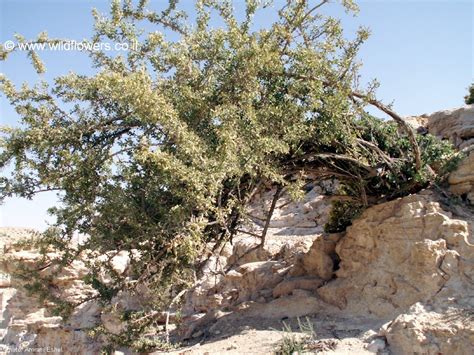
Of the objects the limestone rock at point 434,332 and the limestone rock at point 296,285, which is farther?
the limestone rock at point 296,285

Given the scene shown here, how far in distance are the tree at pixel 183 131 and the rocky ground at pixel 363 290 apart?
1.07 m

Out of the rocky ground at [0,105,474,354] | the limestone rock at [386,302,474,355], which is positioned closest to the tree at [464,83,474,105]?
the rocky ground at [0,105,474,354]

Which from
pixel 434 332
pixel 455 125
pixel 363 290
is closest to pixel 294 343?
pixel 434 332

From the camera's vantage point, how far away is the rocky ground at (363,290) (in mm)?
8281

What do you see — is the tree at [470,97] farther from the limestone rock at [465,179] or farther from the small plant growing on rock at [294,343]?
the small plant growing on rock at [294,343]

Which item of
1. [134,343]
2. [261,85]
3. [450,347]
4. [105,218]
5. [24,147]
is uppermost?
[261,85]

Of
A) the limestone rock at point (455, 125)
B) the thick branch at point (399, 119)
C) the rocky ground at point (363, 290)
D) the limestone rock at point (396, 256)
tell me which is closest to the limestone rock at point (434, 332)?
the rocky ground at point (363, 290)

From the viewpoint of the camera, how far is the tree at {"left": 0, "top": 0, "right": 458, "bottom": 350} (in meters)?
7.71

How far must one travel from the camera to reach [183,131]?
7691 mm

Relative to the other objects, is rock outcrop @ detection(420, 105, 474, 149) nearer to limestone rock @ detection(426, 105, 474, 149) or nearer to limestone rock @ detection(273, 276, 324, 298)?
limestone rock @ detection(426, 105, 474, 149)

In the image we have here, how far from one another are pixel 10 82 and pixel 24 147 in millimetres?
1170

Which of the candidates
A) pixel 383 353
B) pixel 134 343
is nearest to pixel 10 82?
pixel 134 343

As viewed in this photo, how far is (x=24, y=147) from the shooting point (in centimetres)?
861

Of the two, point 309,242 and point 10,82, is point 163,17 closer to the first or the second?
point 10,82
